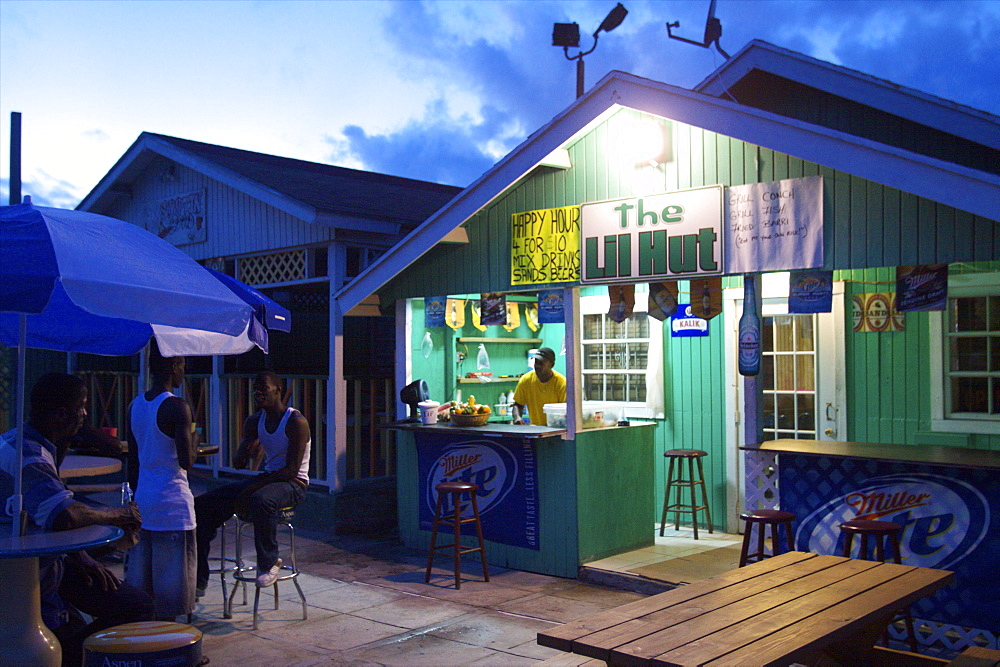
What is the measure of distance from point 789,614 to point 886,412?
485 cm

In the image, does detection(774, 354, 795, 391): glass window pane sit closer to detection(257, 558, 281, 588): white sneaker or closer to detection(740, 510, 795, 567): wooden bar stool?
detection(740, 510, 795, 567): wooden bar stool

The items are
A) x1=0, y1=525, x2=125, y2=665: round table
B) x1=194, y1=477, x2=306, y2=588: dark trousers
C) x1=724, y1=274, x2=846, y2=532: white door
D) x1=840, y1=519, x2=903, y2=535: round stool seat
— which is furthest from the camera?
x1=724, y1=274, x2=846, y2=532: white door

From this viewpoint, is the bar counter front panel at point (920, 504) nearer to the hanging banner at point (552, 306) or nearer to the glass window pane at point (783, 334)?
the glass window pane at point (783, 334)

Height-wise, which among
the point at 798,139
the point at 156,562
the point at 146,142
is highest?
the point at 146,142

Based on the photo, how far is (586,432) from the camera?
26.0ft

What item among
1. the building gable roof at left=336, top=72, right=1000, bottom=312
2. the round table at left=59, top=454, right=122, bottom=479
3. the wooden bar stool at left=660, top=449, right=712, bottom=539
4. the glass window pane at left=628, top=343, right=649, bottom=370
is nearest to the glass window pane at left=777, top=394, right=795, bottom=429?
the wooden bar stool at left=660, top=449, right=712, bottom=539

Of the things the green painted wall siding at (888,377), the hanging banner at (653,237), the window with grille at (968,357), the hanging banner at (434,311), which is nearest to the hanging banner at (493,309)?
the hanging banner at (434,311)

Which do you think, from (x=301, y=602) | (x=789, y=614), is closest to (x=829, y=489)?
(x=789, y=614)

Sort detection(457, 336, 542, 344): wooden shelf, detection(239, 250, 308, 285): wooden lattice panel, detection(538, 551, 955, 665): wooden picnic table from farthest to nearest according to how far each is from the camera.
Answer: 1. detection(457, 336, 542, 344): wooden shelf
2. detection(239, 250, 308, 285): wooden lattice panel
3. detection(538, 551, 955, 665): wooden picnic table

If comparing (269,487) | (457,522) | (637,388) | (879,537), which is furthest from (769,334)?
(269,487)

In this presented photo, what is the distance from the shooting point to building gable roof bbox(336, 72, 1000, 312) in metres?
5.47

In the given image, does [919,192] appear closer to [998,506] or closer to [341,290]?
[998,506]

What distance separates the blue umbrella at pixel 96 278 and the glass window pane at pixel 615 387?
5.78m

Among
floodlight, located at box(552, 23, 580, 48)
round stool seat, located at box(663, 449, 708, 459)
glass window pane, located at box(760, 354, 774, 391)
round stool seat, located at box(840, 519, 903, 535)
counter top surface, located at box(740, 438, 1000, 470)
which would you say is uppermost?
floodlight, located at box(552, 23, 580, 48)
